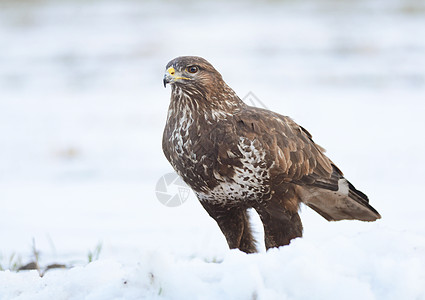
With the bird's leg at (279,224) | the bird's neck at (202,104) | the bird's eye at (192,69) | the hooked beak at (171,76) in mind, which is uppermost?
the bird's eye at (192,69)

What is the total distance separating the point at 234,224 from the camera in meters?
5.16

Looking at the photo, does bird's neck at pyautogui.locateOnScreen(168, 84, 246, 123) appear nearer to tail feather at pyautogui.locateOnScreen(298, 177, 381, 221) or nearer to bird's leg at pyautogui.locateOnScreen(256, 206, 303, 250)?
bird's leg at pyautogui.locateOnScreen(256, 206, 303, 250)

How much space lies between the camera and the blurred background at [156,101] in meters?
7.53

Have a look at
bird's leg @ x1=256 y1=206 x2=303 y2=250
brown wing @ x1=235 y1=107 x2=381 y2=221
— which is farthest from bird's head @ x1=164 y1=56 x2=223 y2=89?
bird's leg @ x1=256 y1=206 x2=303 y2=250

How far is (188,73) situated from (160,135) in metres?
6.72

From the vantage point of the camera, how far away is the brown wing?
478 centimetres

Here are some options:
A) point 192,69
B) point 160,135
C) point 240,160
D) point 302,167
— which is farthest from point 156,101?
point 240,160

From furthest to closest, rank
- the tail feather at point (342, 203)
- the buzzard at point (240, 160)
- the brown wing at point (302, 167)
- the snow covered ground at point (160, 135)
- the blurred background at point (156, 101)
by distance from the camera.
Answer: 1. the blurred background at point (156, 101)
2. the tail feather at point (342, 203)
3. the brown wing at point (302, 167)
4. the buzzard at point (240, 160)
5. the snow covered ground at point (160, 135)

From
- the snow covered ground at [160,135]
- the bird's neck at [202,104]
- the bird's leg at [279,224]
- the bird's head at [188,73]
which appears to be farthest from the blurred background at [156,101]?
the bird's head at [188,73]

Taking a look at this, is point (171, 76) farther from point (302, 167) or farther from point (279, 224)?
point (279, 224)

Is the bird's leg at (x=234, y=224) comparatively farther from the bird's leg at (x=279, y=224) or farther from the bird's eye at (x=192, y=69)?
the bird's eye at (x=192, y=69)

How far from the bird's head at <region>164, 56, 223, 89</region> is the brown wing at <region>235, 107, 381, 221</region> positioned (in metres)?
0.33

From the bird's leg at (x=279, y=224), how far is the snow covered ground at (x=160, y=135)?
586mm

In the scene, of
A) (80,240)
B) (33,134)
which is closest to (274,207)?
(80,240)
